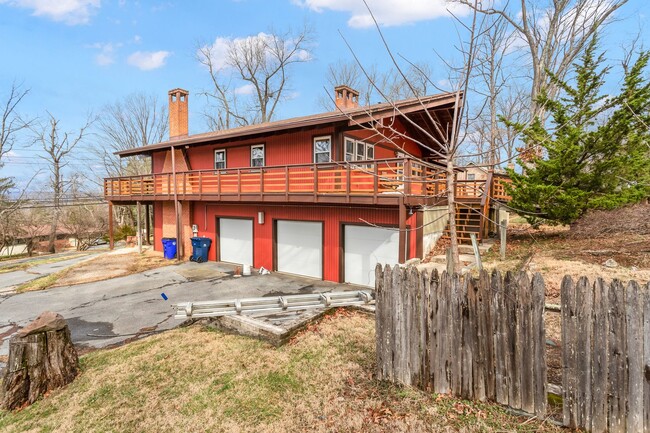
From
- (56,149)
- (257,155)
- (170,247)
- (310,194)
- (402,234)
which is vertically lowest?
(170,247)

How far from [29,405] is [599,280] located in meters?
6.78

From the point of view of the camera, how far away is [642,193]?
9.30 meters

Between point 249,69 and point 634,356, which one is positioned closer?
point 634,356

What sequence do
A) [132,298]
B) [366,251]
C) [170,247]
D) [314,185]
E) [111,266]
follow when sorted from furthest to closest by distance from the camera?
[170,247] → [111,266] → [366,251] → [314,185] → [132,298]

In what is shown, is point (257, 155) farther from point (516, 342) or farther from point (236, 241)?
point (516, 342)

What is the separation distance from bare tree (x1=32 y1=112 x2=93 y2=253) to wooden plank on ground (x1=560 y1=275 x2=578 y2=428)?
104 feet

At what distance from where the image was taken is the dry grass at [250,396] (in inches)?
132

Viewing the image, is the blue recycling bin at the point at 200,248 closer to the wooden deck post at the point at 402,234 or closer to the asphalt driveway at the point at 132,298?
the asphalt driveway at the point at 132,298

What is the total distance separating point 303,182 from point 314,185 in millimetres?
889

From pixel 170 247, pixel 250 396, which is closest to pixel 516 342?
pixel 250 396

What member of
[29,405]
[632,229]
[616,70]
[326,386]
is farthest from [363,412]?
[616,70]

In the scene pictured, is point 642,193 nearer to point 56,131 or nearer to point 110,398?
point 110,398

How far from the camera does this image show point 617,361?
2.79m

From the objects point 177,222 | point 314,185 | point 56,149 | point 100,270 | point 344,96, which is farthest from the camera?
point 56,149
